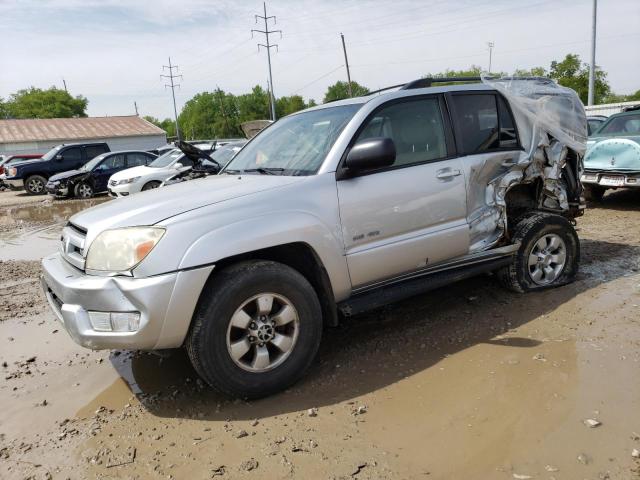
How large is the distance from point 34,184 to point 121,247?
1816cm

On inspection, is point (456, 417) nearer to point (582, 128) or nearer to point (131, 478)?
point (131, 478)

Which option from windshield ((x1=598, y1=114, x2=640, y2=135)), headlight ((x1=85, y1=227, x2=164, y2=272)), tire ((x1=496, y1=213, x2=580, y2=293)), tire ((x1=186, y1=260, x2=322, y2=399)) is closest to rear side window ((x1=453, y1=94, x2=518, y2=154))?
tire ((x1=496, y1=213, x2=580, y2=293))

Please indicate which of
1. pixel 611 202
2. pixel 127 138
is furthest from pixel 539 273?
pixel 127 138

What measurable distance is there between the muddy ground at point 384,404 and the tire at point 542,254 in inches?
6.3

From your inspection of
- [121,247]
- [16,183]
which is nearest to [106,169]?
[16,183]

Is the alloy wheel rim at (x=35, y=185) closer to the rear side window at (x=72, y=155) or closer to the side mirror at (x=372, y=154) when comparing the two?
the rear side window at (x=72, y=155)

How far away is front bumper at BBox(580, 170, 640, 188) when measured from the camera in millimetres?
7969

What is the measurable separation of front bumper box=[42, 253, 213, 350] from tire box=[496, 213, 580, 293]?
9.60ft

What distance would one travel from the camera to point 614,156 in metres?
8.27

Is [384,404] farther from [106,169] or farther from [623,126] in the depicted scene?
[106,169]

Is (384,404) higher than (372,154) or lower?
lower

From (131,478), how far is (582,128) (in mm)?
4923

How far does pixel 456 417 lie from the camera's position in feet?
9.11

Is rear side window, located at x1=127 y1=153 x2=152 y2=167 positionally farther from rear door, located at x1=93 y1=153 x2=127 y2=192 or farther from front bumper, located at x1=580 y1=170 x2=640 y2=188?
front bumper, located at x1=580 y1=170 x2=640 y2=188
